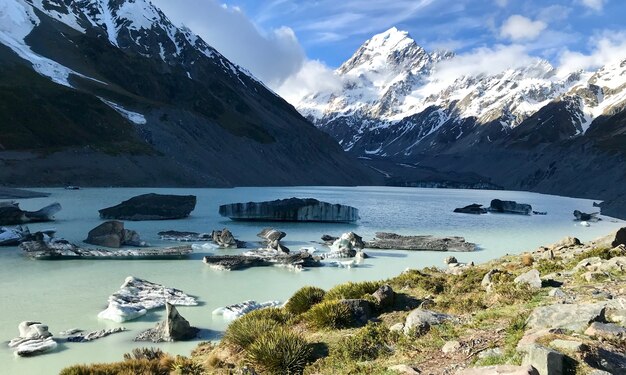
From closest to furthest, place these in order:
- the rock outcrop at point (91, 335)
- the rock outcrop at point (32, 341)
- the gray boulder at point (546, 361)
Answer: the gray boulder at point (546, 361) < the rock outcrop at point (32, 341) < the rock outcrop at point (91, 335)

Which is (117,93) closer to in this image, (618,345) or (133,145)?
(133,145)

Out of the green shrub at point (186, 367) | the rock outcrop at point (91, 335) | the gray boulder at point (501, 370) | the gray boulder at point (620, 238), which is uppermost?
the gray boulder at point (620, 238)

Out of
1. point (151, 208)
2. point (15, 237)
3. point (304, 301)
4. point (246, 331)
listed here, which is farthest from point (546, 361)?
point (151, 208)

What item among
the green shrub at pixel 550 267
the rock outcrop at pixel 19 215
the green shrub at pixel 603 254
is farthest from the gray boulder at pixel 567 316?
the rock outcrop at pixel 19 215

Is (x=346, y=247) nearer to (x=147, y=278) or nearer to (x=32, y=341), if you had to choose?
(x=147, y=278)

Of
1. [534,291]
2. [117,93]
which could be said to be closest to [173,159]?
[117,93]

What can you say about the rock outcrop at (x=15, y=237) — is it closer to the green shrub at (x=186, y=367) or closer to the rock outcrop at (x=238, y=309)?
the rock outcrop at (x=238, y=309)
